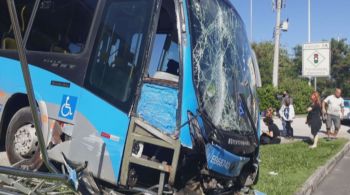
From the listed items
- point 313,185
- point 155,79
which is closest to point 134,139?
point 155,79

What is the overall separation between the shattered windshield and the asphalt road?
3.20 metres

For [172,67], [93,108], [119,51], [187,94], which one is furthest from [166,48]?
[93,108]

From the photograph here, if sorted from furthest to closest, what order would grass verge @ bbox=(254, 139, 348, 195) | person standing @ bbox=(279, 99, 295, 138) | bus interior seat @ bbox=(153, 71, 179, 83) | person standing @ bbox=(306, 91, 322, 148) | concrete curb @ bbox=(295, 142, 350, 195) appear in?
person standing @ bbox=(279, 99, 295, 138), person standing @ bbox=(306, 91, 322, 148), concrete curb @ bbox=(295, 142, 350, 195), grass verge @ bbox=(254, 139, 348, 195), bus interior seat @ bbox=(153, 71, 179, 83)

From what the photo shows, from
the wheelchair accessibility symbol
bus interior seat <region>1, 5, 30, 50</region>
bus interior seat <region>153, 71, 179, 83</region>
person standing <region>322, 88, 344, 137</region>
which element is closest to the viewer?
bus interior seat <region>153, 71, 179, 83</region>

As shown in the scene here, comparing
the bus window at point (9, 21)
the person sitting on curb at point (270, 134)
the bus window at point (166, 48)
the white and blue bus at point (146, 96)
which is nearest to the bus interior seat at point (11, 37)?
the bus window at point (9, 21)

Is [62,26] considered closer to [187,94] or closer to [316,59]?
[187,94]

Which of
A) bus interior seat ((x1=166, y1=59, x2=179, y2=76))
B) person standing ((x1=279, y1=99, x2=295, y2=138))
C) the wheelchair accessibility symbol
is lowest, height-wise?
person standing ((x1=279, y1=99, x2=295, y2=138))

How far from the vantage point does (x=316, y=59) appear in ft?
65.4

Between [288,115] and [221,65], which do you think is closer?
[221,65]

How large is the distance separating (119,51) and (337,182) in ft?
20.6

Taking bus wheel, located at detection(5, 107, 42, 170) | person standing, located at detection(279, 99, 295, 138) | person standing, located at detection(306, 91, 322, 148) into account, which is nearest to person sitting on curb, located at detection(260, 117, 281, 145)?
person standing, located at detection(306, 91, 322, 148)

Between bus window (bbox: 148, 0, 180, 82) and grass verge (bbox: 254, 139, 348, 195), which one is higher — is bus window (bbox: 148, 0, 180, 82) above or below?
above

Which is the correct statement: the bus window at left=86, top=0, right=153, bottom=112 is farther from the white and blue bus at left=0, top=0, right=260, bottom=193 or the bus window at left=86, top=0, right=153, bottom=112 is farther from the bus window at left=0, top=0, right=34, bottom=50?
the bus window at left=0, top=0, right=34, bottom=50

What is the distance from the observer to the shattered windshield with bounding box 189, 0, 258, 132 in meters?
5.47
